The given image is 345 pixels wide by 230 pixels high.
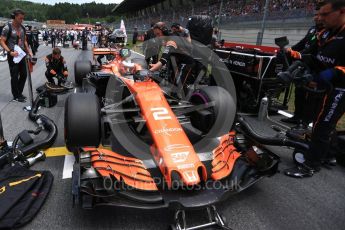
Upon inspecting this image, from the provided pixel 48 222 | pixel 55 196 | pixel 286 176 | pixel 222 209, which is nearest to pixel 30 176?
pixel 55 196

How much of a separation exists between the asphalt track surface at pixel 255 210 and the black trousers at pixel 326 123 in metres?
0.28

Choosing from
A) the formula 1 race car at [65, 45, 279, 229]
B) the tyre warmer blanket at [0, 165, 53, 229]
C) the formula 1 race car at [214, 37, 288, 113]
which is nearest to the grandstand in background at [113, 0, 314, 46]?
the formula 1 race car at [214, 37, 288, 113]

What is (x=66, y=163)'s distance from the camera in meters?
3.37

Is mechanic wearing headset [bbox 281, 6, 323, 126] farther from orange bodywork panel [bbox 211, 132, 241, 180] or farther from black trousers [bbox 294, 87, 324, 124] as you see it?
orange bodywork panel [bbox 211, 132, 241, 180]

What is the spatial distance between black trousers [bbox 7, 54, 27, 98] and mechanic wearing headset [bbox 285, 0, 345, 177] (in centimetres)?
479

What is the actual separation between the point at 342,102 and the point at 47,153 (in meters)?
3.13

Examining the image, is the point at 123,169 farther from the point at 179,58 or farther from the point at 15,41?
the point at 15,41

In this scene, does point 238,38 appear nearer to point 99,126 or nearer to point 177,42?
point 177,42

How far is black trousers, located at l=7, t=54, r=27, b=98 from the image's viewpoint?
5.62 m

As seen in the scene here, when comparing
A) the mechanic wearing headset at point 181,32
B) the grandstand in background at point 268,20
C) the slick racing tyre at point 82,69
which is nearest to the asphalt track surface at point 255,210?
the mechanic wearing headset at point 181,32

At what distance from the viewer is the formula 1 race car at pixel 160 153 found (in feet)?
7.39

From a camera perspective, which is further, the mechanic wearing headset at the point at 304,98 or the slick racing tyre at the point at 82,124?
the mechanic wearing headset at the point at 304,98

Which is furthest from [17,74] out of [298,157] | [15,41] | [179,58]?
[298,157]

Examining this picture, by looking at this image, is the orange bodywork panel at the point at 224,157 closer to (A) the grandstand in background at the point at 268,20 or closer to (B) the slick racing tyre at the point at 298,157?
(B) the slick racing tyre at the point at 298,157
